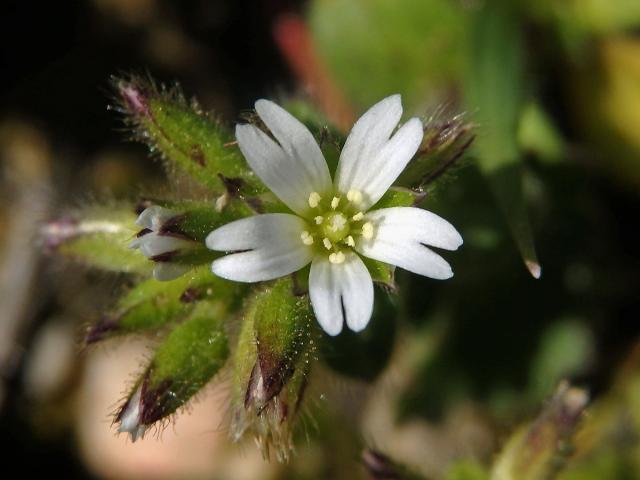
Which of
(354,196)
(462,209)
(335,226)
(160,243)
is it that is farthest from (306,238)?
(462,209)

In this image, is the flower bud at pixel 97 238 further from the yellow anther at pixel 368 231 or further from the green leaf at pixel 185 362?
the yellow anther at pixel 368 231

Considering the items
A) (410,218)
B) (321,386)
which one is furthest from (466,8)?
(410,218)

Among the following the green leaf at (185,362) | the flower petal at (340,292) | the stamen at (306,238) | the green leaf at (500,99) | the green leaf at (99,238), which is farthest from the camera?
the green leaf at (500,99)

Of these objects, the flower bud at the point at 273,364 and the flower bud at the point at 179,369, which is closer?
the flower bud at the point at 273,364

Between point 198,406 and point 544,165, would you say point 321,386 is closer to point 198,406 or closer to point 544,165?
point 198,406

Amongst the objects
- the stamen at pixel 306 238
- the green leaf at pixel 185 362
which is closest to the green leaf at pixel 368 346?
the green leaf at pixel 185 362

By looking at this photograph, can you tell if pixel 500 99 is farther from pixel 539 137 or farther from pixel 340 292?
pixel 340 292

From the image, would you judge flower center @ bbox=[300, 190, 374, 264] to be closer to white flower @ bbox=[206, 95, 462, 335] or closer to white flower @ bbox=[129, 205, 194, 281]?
white flower @ bbox=[206, 95, 462, 335]
